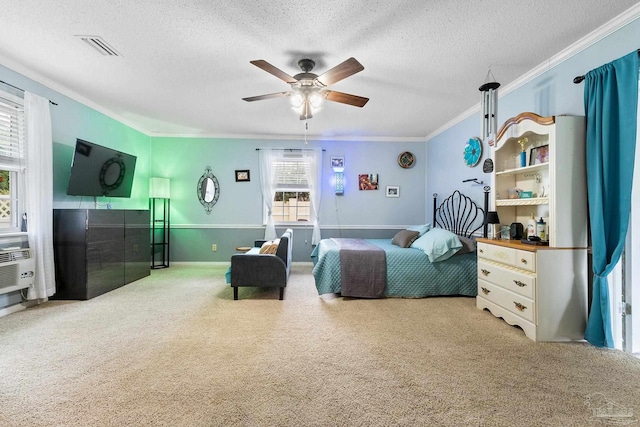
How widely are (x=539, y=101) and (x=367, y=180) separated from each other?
3133 millimetres

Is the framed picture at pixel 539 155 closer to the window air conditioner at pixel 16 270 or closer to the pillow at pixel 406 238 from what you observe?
the pillow at pixel 406 238

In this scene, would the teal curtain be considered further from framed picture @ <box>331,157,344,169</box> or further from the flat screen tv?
the flat screen tv

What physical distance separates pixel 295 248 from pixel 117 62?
3.95m

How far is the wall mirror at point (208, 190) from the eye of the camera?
18.7 feet

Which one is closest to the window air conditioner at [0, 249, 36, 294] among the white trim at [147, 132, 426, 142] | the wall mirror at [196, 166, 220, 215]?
the wall mirror at [196, 166, 220, 215]

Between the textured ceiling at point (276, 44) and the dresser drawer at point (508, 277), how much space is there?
200 cm

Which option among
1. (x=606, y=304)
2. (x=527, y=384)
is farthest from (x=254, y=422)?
(x=606, y=304)

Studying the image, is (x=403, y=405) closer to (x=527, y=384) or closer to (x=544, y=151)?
(x=527, y=384)

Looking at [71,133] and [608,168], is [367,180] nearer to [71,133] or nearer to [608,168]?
[608,168]

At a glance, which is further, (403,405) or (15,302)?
(15,302)

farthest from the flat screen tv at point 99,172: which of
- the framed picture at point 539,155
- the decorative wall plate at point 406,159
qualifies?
the framed picture at point 539,155

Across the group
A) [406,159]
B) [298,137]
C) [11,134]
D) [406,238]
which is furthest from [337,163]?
[11,134]

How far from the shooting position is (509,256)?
2771 millimetres

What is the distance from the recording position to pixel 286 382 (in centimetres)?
187
